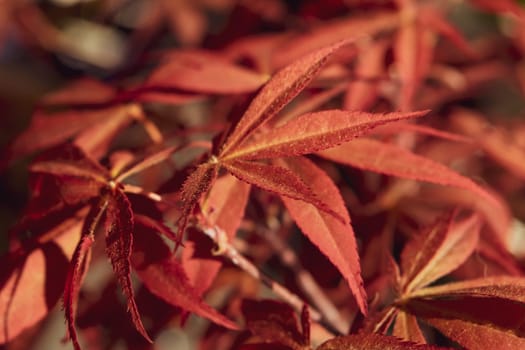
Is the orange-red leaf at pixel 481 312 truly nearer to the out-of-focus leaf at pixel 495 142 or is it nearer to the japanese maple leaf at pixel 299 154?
the japanese maple leaf at pixel 299 154

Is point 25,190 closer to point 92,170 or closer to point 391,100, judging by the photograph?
point 391,100

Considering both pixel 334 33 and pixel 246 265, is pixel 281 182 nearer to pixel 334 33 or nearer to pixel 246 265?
pixel 246 265

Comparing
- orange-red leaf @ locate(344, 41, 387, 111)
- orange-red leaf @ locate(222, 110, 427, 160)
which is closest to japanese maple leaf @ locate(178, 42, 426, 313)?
orange-red leaf @ locate(222, 110, 427, 160)

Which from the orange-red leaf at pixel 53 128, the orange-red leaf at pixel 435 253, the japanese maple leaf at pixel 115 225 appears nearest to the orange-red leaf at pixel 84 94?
the orange-red leaf at pixel 53 128

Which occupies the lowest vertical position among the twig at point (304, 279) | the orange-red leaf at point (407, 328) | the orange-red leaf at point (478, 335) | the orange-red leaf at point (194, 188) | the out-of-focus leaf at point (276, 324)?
the twig at point (304, 279)

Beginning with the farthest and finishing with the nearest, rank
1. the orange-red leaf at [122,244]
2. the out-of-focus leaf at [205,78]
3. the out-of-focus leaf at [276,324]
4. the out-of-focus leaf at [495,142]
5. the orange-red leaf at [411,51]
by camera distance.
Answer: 1. the out-of-focus leaf at [495,142]
2. the orange-red leaf at [411,51]
3. the out-of-focus leaf at [205,78]
4. the out-of-focus leaf at [276,324]
5. the orange-red leaf at [122,244]

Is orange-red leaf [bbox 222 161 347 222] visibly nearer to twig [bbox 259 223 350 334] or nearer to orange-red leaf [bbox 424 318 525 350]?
orange-red leaf [bbox 424 318 525 350]
